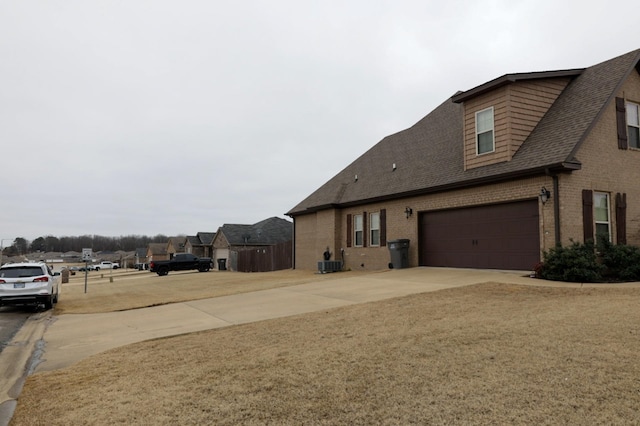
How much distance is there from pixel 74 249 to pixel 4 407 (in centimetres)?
20101

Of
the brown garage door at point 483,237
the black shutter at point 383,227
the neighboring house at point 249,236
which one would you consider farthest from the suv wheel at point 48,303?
the neighboring house at point 249,236

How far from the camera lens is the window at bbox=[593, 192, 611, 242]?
1458 centimetres

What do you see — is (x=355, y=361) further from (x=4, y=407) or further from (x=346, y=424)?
(x=4, y=407)

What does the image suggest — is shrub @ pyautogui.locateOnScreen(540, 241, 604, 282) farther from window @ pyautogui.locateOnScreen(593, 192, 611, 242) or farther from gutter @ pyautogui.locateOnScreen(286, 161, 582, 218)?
gutter @ pyautogui.locateOnScreen(286, 161, 582, 218)

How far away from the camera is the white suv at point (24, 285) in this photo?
15.2 metres

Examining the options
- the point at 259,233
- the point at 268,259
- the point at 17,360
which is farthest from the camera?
the point at 259,233

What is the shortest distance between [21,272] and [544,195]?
1669cm

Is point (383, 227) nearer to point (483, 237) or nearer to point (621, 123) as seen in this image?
point (483, 237)

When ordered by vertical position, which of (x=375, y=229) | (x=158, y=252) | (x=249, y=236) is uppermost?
(x=249, y=236)

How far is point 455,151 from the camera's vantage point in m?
19.2

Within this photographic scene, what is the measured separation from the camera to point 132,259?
109 metres

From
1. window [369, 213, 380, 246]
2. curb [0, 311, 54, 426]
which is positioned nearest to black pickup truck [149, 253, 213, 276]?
window [369, 213, 380, 246]

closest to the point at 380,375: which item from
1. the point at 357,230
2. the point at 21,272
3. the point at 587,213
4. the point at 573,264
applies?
the point at 573,264

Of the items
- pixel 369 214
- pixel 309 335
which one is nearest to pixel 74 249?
pixel 369 214
